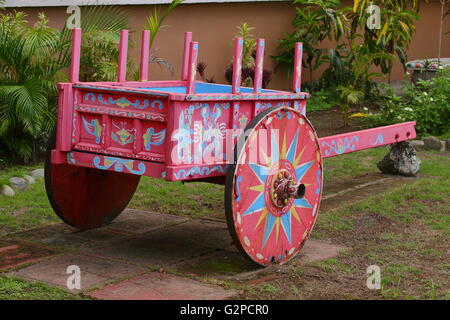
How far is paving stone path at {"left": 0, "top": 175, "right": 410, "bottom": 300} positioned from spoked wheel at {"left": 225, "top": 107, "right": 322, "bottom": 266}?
20 cm

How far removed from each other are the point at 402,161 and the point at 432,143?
71.9 inches

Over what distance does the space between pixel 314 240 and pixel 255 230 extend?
1133mm

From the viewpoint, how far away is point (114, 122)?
5273 mm

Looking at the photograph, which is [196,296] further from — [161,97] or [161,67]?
[161,67]

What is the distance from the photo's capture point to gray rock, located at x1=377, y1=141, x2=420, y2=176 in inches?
346

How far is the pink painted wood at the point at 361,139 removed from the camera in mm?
6059

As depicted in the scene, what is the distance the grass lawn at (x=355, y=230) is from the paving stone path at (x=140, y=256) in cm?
18

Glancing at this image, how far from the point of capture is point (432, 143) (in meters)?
10.4

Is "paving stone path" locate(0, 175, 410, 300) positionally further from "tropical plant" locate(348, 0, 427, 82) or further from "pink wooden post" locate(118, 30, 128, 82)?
"tropical plant" locate(348, 0, 427, 82)

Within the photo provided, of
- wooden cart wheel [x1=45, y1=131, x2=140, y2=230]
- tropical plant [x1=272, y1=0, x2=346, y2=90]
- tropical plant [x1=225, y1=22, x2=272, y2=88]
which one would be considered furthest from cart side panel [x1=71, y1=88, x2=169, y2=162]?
tropical plant [x1=272, y1=0, x2=346, y2=90]

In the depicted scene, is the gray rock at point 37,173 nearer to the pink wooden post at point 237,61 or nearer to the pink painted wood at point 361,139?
the pink painted wood at point 361,139

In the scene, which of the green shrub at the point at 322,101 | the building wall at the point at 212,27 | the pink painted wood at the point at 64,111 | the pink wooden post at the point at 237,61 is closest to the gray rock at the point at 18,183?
the pink painted wood at the point at 64,111

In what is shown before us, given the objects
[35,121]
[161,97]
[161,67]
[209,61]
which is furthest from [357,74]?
[161,97]

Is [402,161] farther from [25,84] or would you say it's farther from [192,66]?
[192,66]
